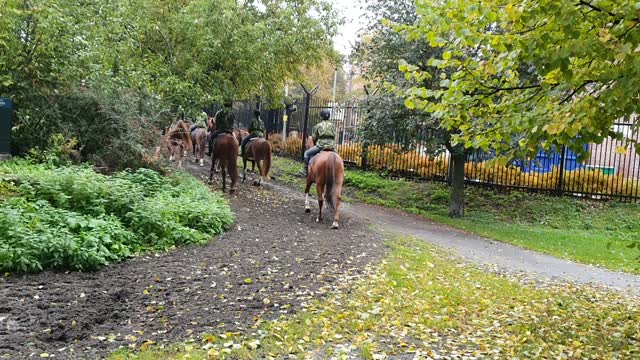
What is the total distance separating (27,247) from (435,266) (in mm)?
5759

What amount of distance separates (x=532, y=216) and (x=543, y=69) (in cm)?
1121

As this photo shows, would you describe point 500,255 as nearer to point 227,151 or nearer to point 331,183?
point 331,183

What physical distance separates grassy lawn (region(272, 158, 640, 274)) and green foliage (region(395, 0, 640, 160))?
19.6 ft

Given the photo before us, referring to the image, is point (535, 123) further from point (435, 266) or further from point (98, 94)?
point (98, 94)

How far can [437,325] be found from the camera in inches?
229

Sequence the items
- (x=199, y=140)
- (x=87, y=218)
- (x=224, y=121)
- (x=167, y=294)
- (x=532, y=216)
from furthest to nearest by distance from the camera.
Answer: (x=199, y=140) < (x=532, y=216) < (x=224, y=121) < (x=87, y=218) < (x=167, y=294)

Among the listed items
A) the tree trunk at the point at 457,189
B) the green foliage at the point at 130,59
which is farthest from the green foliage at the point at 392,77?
the green foliage at the point at 130,59

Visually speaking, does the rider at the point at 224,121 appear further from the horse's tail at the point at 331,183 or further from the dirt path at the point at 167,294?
the dirt path at the point at 167,294

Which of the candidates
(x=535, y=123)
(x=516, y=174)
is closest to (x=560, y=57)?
(x=535, y=123)

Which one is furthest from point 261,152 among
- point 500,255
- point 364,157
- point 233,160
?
point 500,255

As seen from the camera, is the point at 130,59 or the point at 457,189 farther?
the point at 457,189

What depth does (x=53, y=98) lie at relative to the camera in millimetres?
10320

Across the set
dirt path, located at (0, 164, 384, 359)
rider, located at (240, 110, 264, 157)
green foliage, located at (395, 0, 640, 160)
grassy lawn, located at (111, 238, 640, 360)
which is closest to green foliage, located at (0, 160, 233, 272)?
dirt path, located at (0, 164, 384, 359)

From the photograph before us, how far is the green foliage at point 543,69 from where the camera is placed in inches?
165
